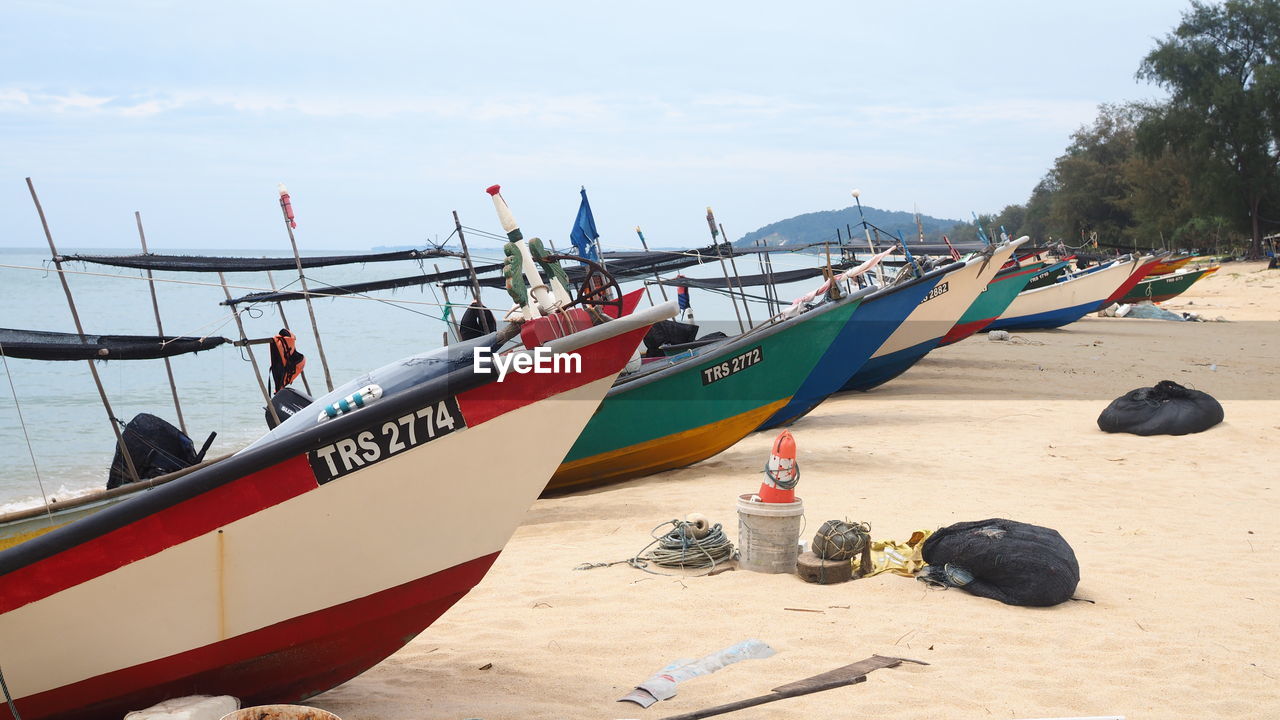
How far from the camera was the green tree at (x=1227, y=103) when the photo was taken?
43.1 metres

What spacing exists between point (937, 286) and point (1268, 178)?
3911cm

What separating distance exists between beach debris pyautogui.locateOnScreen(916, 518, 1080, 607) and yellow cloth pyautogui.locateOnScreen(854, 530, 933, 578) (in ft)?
0.36

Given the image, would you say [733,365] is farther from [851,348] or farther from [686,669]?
[686,669]

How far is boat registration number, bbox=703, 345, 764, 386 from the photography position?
9.43 metres

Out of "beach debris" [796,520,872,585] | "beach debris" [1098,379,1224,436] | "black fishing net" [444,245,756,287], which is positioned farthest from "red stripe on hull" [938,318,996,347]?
"beach debris" [796,520,872,585]

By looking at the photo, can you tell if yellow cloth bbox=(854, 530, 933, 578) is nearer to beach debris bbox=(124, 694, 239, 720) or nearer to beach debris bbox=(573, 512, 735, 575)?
beach debris bbox=(573, 512, 735, 575)

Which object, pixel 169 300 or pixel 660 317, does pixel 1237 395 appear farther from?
pixel 169 300

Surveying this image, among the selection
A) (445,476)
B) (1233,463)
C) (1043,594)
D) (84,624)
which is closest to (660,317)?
(445,476)

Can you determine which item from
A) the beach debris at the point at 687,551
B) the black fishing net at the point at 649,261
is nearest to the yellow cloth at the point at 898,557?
the beach debris at the point at 687,551

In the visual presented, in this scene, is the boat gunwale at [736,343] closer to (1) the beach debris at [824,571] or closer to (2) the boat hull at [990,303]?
(1) the beach debris at [824,571]

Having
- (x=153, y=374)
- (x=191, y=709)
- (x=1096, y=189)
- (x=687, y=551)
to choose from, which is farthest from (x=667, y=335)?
(x=1096, y=189)

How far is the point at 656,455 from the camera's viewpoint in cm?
950

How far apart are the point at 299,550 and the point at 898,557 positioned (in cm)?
358

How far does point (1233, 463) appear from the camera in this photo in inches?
347
